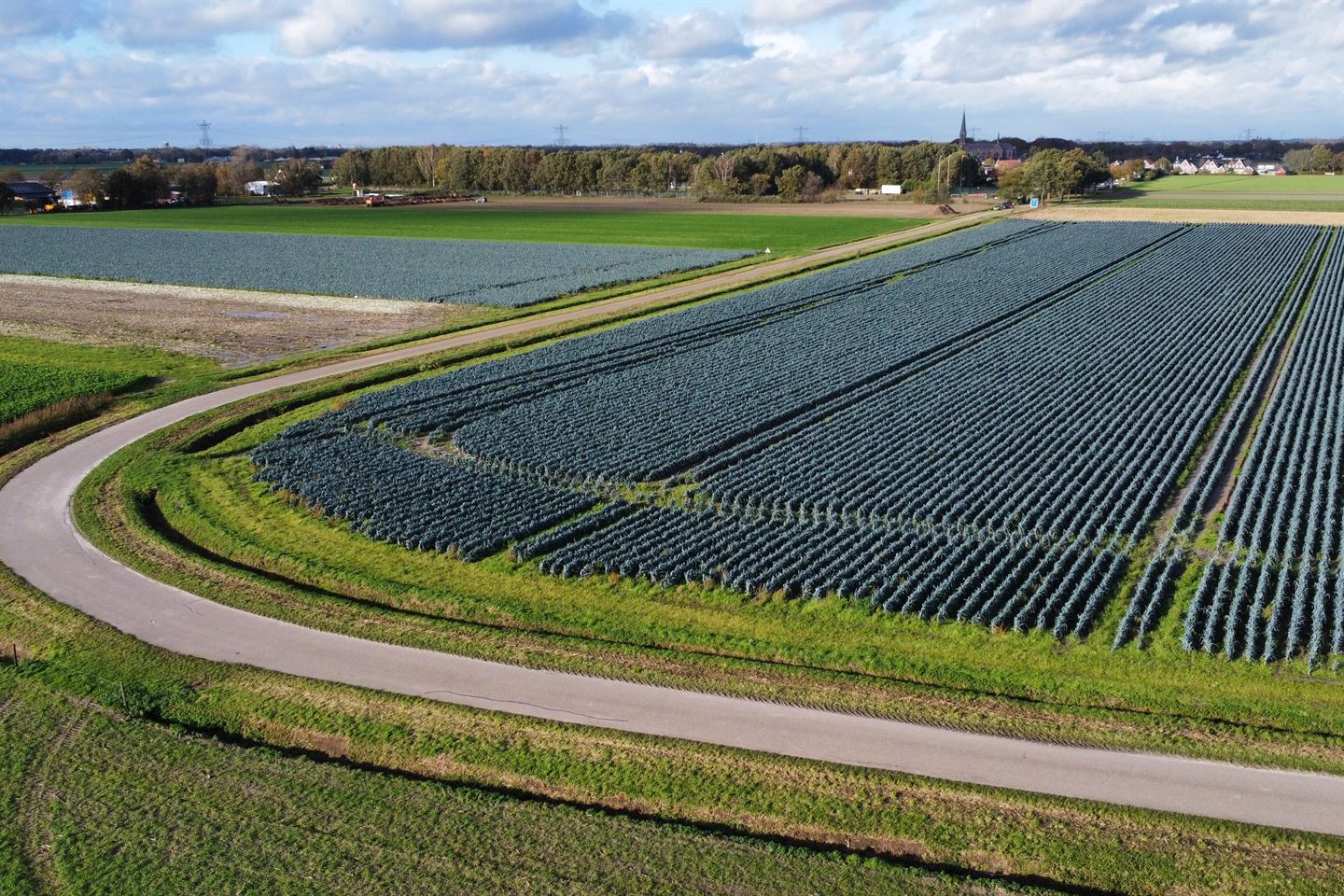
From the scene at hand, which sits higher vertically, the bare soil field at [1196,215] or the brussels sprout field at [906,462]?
the bare soil field at [1196,215]

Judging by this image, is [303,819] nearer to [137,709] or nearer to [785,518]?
[137,709]

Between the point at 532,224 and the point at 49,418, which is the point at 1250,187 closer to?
the point at 532,224

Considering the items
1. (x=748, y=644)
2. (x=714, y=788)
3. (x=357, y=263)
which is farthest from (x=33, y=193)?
(x=714, y=788)

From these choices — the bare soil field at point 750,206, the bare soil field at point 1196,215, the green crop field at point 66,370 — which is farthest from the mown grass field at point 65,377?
the bare soil field at point 1196,215

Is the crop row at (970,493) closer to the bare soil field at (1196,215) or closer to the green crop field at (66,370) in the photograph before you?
the green crop field at (66,370)

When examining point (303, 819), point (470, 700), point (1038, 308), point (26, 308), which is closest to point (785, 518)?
point (470, 700)

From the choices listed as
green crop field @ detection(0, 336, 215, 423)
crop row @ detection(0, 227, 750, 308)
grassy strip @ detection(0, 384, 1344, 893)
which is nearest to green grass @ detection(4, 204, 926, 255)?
crop row @ detection(0, 227, 750, 308)
